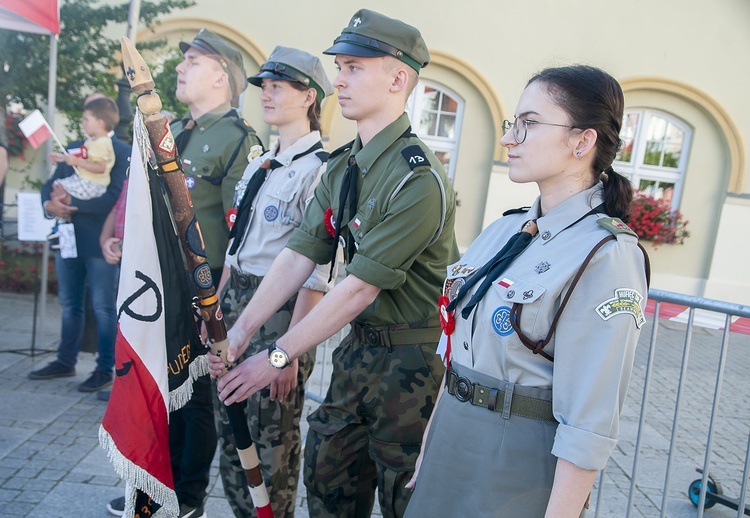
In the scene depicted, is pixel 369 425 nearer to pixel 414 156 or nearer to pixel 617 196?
pixel 414 156

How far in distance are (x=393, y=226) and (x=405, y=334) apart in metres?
0.43

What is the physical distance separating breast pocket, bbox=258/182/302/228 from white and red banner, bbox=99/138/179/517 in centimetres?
67

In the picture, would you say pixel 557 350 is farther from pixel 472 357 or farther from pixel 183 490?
pixel 183 490

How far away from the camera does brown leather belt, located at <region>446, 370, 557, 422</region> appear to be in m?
1.63

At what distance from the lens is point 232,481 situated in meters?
2.94

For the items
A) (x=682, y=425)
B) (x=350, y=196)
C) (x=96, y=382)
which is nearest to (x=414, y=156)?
(x=350, y=196)

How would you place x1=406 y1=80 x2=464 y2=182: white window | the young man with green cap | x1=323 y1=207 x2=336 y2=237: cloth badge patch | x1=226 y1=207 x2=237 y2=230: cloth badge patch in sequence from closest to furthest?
x1=323 y1=207 x2=336 y2=237: cloth badge patch → x1=226 y1=207 x2=237 y2=230: cloth badge patch → the young man with green cap → x1=406 y1=80 x2=464 y2=182: white window

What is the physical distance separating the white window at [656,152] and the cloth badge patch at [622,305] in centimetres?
1142

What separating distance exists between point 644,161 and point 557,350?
1215 cm

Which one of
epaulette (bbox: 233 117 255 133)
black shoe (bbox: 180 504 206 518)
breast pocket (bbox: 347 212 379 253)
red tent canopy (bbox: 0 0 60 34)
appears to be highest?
red tent canopy (bbox: 0 0 60 34)

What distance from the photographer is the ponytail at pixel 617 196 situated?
168 cm

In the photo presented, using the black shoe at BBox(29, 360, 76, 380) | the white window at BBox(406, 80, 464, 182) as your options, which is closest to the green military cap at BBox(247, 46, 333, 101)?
the black shoe at BBox(29, 360, 76, 380)

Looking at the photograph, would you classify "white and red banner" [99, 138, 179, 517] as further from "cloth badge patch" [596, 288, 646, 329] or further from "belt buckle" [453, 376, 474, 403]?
"cloth badge patch" [596, 288, 646, 329]

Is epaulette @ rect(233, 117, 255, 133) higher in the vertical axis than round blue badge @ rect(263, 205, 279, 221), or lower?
higher
